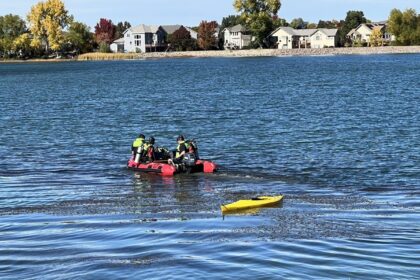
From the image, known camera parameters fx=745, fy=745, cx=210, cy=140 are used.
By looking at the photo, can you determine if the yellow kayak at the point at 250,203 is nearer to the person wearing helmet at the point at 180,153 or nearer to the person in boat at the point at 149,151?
the person wearing helmet at the point at 180,153

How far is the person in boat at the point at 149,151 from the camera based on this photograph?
1168 inches

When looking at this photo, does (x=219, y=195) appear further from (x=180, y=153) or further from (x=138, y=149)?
(x=138, y=149)

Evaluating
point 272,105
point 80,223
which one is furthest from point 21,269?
point 272,105

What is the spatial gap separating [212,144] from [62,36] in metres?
166

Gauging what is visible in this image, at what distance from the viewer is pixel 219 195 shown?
2403cm

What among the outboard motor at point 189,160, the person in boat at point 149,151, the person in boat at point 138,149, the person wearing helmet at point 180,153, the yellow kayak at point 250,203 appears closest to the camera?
the yellow kayak at point 250,203

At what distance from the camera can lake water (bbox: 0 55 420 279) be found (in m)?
15.7

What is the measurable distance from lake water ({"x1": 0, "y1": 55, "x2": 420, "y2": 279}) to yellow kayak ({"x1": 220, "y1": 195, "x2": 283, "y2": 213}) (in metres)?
0.39

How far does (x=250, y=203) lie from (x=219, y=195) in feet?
9.35

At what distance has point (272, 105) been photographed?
5988cm

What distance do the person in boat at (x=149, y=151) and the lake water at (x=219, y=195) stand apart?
101 centimetres

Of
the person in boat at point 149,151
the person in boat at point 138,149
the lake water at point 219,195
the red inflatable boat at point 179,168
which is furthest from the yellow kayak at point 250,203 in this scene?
the person in boat at point 138,149

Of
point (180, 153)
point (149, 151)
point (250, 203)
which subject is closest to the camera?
point (250, 203)

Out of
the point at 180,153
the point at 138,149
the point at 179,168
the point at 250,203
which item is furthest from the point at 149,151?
the point at 250,203
